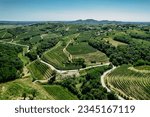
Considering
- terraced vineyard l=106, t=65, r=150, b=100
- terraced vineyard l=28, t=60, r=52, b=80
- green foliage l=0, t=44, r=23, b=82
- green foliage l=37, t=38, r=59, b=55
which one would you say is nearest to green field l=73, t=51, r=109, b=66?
terraced vineyard l=28, t=60, r=52, b=80

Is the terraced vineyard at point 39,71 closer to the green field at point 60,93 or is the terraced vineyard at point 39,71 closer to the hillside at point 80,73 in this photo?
the hillside at point 80,73

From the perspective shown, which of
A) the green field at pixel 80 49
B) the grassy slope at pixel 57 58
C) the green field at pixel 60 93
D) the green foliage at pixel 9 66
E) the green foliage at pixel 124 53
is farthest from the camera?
the green field at pixel 80 49

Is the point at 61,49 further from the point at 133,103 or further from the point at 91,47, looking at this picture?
the point at 133,103

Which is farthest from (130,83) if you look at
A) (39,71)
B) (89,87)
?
(39,71)

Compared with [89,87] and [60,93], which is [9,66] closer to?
[60,93]

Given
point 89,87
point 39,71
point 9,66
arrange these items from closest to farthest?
point 89,87 < point 9,66 < point 39,71

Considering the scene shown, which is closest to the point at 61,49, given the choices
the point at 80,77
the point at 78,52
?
the point at 78,52

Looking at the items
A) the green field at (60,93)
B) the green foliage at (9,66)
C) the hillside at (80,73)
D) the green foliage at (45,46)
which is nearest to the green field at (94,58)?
the hillside at (80,73)
